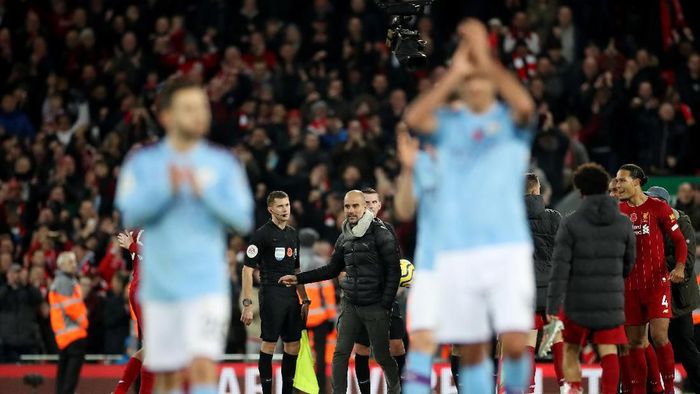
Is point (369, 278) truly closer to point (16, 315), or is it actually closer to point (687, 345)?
point (687, 345)

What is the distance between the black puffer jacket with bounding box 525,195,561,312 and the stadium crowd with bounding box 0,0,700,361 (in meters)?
4.12

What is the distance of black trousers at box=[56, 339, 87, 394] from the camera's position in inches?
593

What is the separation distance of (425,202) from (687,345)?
4965 millimetres

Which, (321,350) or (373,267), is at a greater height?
(373,267)

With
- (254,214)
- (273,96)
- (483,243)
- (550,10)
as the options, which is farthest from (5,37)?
(483,243)

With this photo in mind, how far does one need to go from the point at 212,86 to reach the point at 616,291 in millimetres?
11789

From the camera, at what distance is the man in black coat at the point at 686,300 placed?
13.0m

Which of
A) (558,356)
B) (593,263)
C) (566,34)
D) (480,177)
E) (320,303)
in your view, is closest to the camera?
(480,177)

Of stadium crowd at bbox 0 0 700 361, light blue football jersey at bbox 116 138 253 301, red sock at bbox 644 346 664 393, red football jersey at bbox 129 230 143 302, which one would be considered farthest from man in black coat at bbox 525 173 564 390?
light blue football jersey at bbox 116 138 253 301

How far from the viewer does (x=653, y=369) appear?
12578 mm

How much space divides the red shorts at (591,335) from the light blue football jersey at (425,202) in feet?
6.52

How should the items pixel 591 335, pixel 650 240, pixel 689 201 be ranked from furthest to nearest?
pixel 689 201, pixel 650 240, pixel 591 335

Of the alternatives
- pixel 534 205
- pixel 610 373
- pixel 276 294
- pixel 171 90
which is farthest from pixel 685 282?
pixel 171 90

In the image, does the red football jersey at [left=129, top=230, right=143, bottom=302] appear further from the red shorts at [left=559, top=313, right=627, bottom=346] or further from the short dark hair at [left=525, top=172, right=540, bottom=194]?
the red shorts at [left=559, top=313, right=627, bottom=346]
